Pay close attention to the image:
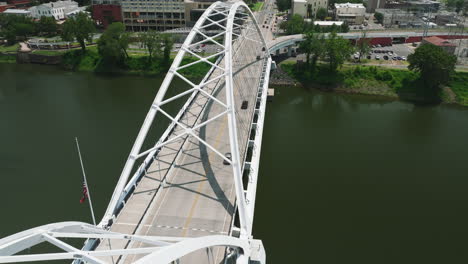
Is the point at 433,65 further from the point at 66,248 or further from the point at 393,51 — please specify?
the point at 66,248

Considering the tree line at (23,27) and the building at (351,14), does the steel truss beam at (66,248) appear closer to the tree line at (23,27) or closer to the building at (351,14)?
the tree line at (23,27)

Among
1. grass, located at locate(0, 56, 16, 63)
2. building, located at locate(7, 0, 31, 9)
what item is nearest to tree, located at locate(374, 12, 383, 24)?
grass, located at locate(0, 56, 16, 63)

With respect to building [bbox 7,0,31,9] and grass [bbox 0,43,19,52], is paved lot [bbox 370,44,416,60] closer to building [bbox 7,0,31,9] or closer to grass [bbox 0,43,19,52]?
grass [bbox 0,43,19,52]

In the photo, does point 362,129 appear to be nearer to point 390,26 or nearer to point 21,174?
point 21,174

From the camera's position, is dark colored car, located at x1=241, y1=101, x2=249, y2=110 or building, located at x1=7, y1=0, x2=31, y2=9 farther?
building, located at x1=7, y1=0, x2=31, y2=9

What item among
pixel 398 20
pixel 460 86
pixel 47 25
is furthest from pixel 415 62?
pixel 47 25

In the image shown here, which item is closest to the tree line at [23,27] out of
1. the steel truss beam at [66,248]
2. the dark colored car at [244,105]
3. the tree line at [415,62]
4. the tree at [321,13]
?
the tree line at [415,62]

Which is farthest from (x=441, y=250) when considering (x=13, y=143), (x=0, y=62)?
(x=0, y=62)
